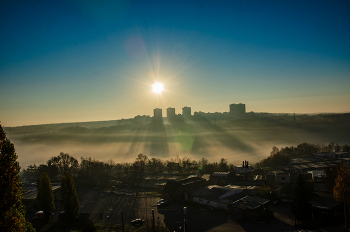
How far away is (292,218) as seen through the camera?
12500 mm

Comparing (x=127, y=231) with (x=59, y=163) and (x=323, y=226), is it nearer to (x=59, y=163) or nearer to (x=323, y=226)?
(x=323, y=226)

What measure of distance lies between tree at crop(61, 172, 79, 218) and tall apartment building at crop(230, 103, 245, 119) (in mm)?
110215

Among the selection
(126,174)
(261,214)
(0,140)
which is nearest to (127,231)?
(261,214)

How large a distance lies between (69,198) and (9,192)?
9.41 meters

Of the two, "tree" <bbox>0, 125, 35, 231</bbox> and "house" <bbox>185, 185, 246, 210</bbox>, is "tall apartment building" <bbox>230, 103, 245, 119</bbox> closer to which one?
"house" <bbox>185, 185, 246, 210</bbox>

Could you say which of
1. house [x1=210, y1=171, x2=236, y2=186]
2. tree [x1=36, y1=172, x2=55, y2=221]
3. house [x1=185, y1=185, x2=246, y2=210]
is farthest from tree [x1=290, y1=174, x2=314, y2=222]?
tree [x1=36, y1=172, x2=55, y2=221]

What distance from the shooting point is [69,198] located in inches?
502

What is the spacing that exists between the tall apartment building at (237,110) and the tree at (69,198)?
110215mm

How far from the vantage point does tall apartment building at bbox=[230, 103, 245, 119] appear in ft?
378

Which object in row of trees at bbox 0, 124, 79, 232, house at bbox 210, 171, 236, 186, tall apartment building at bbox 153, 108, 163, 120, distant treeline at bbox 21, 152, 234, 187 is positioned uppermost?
tall apartment building at bbox 153, 108, 163, 120

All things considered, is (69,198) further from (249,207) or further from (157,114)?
(157,114)

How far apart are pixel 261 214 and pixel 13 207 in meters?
12.6

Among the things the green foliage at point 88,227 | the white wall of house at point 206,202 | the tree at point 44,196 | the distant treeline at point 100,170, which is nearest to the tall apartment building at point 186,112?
the distant treeline at point 100,170

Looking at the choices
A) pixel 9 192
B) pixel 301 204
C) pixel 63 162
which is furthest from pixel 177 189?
pixel 63 162
